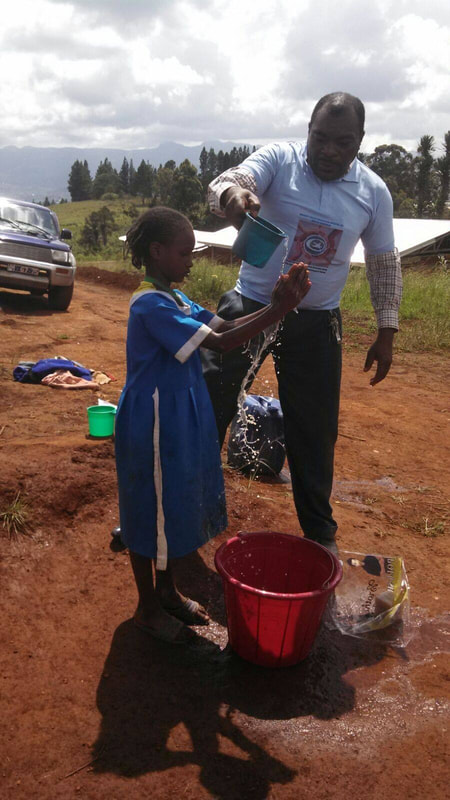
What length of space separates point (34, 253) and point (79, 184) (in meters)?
93.4

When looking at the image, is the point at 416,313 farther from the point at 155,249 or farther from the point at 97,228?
the point at 97,228

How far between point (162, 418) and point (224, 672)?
98cm

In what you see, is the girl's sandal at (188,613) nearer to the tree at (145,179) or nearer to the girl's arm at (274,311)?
the girl's arm at (274,311)

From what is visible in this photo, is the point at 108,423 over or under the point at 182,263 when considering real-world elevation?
under

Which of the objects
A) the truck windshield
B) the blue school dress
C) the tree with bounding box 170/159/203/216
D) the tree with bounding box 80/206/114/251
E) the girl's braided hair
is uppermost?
the tree with bounding box 170/159/203/216

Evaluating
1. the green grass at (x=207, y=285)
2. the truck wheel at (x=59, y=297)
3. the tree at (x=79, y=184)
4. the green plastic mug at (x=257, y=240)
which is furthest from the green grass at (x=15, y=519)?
the tree at (x=79, y=184)

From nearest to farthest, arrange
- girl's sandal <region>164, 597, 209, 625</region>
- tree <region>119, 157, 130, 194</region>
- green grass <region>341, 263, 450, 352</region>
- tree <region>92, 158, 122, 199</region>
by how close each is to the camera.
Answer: girl's sandal <region>164, 597, 209, 625</region> < green grass <region>341, 263, 450, 352</region> < tree <region>92, 158, 122, 199</region> < tree <region>119, 157, 130, 194</region>

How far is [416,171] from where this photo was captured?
53.1 metres

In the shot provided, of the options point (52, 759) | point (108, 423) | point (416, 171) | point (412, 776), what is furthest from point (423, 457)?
point (416, 171)

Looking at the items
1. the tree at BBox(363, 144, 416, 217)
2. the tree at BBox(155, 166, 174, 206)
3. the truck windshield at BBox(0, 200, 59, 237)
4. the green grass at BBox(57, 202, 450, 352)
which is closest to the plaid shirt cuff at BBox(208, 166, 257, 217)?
the green grass at BBox(57, 202, 450, 352)

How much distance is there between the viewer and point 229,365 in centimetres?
290

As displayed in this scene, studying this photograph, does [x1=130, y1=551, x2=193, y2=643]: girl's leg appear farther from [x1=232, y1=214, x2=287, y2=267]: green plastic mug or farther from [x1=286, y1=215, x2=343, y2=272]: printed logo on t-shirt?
[x1=286, y1=215, x2=343, y2=272]: printed logo on t-shirt

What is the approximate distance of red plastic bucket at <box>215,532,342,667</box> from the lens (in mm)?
2256

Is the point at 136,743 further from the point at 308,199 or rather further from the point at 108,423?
the point at 108,423
